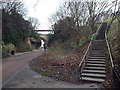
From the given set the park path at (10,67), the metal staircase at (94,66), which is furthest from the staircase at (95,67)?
the park path at (10,67)

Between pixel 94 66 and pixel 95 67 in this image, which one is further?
pixel 94 66

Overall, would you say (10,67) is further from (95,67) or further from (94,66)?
(95,67)

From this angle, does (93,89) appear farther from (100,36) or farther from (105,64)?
(100,36)

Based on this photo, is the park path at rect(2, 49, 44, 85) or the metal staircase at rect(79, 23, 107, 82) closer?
the metal staircase at rect(79, 23, 107, 82)

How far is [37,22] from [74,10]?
3680 centimetres

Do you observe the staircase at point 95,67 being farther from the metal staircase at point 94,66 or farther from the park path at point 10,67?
the park path at point 10,67

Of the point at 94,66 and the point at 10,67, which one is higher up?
the point at 94,66

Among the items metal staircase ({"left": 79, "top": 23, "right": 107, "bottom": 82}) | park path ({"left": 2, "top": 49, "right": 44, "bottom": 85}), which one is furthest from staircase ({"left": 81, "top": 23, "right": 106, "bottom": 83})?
park path ({"left": 2, "top": 49, "right": 44, "bottom": 85})

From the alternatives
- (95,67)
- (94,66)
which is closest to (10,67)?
(94,66)

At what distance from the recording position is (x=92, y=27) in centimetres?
2203

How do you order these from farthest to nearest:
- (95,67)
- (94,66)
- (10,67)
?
1. (10,67)
2. (94,66)
3. (95,67)

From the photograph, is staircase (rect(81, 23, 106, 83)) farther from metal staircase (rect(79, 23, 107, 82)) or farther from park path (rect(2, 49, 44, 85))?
park path (rect(2, 49, 44, 85))

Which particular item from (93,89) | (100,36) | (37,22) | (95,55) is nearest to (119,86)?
(93,89)

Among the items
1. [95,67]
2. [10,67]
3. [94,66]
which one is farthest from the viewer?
[10,67]
